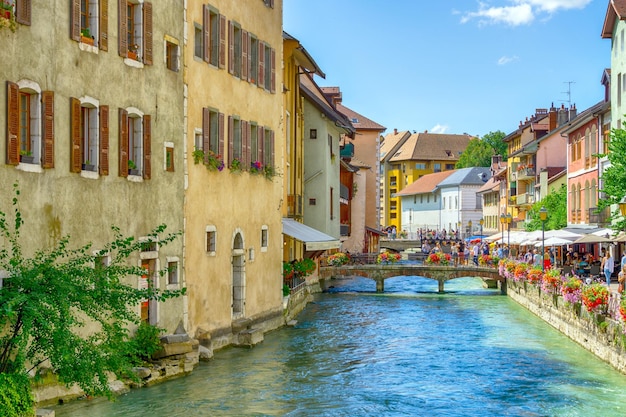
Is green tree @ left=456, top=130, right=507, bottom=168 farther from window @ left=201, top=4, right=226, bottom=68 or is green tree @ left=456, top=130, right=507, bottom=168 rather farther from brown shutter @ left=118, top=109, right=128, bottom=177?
brown shutter @ left=118, top=109, right=128, bottom=177

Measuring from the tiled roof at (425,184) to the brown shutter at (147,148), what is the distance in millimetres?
100519

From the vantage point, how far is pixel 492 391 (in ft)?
69.6

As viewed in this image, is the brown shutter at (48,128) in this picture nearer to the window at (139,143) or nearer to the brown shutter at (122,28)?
the brown shutter at (122,28)

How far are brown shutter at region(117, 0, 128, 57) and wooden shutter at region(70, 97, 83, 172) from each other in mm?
2235

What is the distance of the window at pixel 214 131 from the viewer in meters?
24.9

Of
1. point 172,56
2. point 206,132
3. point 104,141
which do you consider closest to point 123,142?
point 104,141

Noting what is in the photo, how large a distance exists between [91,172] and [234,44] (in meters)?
9.37

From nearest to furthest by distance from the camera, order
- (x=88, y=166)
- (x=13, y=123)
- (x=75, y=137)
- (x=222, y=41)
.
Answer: (x=13, y=123)
(x=75, y=137)
(x=88, y=166)
(x=222, y=41)

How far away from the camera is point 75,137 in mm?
18328

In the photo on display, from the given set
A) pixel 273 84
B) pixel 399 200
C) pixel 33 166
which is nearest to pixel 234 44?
pixel 273 84

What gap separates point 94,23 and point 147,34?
223 centimetres

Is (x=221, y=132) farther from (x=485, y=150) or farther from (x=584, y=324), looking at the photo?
(x=485, y=150)

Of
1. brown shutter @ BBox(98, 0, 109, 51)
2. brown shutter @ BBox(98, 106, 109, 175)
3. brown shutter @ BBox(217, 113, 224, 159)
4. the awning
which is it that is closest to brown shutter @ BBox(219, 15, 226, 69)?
brown shutter @ BBox(217, 113, 224, 159)

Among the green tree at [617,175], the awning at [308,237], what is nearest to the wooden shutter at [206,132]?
the awning at [308,237]
